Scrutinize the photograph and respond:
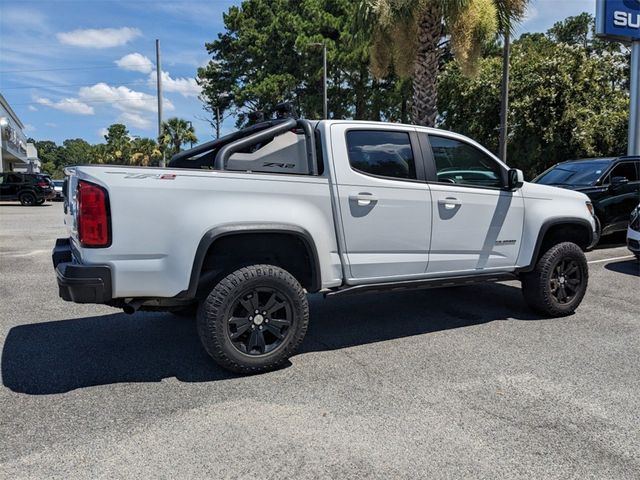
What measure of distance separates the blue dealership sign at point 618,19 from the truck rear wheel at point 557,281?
40.5 feet

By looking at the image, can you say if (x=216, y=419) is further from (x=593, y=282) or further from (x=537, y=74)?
(x=537, y=74)

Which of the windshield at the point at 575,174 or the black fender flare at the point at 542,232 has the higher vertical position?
the windshield at the point at 575,174

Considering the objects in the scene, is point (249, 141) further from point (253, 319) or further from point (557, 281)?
point (557, 281)

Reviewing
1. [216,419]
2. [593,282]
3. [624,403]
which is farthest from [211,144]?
[593,282]

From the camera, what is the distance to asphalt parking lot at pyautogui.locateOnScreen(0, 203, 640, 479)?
9.21 feet

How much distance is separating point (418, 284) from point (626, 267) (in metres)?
5.40

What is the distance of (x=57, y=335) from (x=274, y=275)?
2.42 m

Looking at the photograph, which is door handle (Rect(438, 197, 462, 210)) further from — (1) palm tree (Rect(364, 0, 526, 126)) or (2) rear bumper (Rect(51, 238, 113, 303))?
(1) palm tree (Rect(364, 0, 526, 126))

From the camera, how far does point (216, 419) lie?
3281 mm

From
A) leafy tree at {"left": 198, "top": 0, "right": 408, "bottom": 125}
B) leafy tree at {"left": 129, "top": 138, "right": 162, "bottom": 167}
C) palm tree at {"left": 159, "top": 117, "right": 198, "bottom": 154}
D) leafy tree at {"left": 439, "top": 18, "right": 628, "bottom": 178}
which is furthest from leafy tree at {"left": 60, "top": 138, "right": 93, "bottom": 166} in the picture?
leafy tree at {"left": 439, "top": 18, "right": 628, "bottom": 178}

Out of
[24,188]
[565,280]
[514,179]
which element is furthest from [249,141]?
[24,188]

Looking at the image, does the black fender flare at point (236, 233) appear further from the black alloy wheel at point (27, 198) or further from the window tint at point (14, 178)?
the window tint at point (14, 178)

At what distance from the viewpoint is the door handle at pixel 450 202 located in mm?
4711

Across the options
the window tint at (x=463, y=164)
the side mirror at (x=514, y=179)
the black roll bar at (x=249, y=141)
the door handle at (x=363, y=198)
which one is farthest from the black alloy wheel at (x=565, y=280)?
the black roll bar at (x=249, y=141)
